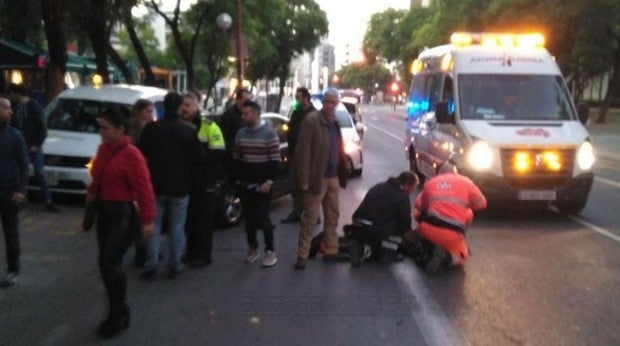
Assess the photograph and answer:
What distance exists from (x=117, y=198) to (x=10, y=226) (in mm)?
2054

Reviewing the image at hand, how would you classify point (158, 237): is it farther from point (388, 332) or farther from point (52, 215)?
point (52, 215)

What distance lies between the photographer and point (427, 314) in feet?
25.6

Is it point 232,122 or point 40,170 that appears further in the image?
point 40,170

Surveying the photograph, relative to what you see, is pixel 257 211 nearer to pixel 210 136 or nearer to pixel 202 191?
pixel 202 191

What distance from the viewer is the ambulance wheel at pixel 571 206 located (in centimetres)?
1338

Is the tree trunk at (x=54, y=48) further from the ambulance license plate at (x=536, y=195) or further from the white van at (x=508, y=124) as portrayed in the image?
the ambulance license plate at (x=536, y=195)

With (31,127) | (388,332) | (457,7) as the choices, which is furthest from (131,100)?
(457,7)

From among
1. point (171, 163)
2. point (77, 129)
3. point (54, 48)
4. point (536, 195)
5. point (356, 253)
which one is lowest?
point (356, 253)

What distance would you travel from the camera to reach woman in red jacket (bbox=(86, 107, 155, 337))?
6.95 m

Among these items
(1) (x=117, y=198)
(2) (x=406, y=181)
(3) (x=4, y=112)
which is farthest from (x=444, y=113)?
(1) (x=117, y=198)

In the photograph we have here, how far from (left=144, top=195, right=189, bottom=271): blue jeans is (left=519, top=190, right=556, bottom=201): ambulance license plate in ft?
18.7

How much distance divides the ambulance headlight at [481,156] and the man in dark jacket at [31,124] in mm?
5829

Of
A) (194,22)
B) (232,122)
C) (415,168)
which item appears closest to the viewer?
(232,122)

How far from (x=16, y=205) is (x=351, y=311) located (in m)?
3.14
